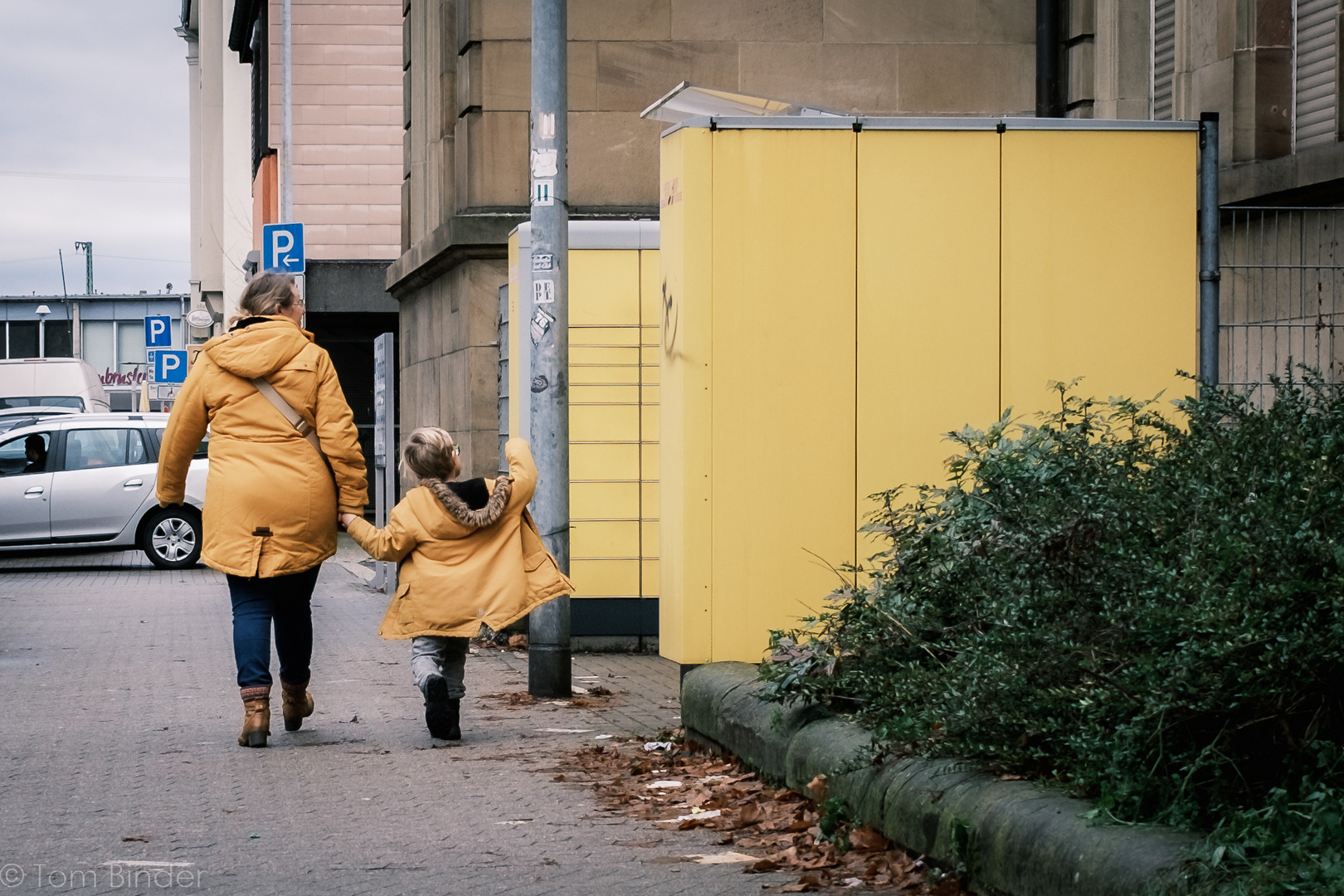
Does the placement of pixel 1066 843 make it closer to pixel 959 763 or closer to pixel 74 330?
pixel 959 763

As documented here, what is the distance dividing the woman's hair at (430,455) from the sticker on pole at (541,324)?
140 centimetres

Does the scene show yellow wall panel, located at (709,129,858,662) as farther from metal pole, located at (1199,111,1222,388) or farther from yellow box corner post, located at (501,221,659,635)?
yellow box corner post, located at (501,221,659,635)

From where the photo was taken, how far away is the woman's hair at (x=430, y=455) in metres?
7.29

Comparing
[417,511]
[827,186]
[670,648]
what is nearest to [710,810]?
[670,648]

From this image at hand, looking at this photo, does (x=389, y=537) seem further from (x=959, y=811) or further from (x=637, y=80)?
(x=637, y=80)

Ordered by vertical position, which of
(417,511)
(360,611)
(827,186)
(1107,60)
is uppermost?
(1107,60)

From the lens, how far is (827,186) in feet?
24.2

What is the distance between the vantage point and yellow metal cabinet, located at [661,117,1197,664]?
721 centimetres

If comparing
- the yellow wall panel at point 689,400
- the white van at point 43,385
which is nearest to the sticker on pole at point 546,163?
the yellow wall panel at point 689,400

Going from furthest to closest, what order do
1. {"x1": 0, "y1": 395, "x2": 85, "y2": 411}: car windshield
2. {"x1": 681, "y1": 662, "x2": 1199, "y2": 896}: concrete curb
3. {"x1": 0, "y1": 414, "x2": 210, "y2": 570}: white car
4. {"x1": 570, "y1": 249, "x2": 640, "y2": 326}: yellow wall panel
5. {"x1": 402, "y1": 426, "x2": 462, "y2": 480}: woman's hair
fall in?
{"x1": 0, "y1": 395, "x2": 85, "y2": 411}: car windshield < {"x1": 0, "y1": 414, "x2": 210, "y2": 570}: white car < {"x1": 570, "y1": 249, "x2": 640, "y2": 326}: yellow wall panel < {"x1": 402, "y1": 426, "x2": 462, "y2": 480}: woman's hair < {"x1": 681, "y1": 662, "x2": 1199, "y2": 896}: concrete curb

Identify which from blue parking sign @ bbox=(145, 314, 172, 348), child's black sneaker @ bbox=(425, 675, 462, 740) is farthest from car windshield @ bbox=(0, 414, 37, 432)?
child's black sneaker @ bbox=(425, 675, 462, 740)

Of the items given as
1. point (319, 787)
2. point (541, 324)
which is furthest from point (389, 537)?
point (541, 324)

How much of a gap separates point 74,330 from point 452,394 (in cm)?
7902

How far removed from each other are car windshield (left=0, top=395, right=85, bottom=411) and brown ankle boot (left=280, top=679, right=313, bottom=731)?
1184 inches
